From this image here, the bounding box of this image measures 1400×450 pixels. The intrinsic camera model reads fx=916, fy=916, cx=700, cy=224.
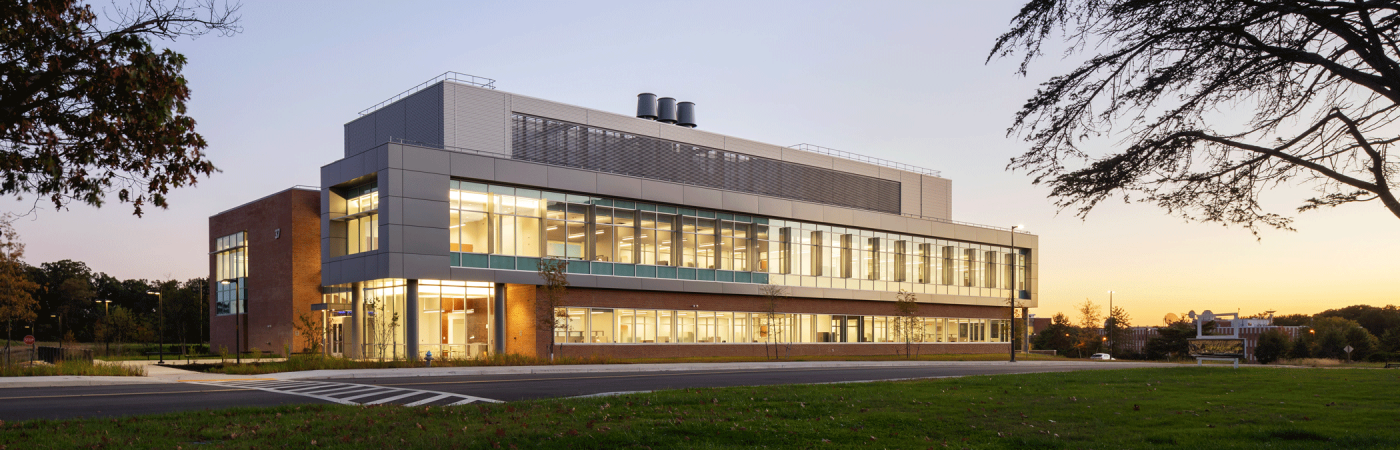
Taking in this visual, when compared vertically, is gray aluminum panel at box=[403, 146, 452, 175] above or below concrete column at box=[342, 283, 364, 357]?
above

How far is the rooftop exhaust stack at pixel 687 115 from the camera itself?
56.2 m

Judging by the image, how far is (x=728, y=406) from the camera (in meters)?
15.4

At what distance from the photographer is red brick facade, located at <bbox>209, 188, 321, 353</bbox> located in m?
50.6

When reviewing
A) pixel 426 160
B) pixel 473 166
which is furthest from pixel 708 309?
pixel 426 160

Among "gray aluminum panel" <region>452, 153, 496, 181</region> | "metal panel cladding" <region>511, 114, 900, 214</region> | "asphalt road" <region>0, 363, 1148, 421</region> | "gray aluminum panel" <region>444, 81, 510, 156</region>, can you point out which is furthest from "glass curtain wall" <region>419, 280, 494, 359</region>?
"asphalt road" <region>0, 363, 1148, 421</region>

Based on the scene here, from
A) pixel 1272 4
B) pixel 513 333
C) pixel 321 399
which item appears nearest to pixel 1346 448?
pixel 1272 4

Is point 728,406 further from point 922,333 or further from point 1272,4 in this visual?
point 922,333

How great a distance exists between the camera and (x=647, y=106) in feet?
180

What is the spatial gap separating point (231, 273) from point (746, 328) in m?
32.9

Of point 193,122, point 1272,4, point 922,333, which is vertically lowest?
point 922,333

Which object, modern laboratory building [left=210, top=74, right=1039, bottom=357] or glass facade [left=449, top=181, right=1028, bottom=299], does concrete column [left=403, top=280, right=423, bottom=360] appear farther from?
glass facade [left=449, top=181, right=1028, bottom=299]

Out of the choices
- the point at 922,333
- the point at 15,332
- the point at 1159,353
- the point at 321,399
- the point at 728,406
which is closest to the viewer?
the point at 728,406

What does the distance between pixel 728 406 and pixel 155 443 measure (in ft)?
27.1

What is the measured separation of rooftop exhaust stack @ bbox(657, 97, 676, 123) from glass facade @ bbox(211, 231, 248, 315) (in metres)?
26.4
